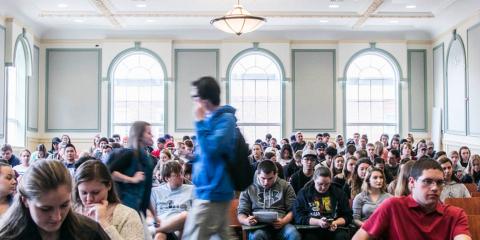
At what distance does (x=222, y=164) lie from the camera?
364 centimetres

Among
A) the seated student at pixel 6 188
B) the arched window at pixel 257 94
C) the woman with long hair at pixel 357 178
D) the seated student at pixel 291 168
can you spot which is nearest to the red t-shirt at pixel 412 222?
the seated student at pixel 6 188

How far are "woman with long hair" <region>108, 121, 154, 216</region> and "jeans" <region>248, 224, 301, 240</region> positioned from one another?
160 centimetres

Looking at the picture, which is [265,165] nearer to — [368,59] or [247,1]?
[247,1]

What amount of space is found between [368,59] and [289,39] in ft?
7.36

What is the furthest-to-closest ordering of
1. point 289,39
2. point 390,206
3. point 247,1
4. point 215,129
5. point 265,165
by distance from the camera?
point 289,39 < point 247,1 < point 265,165 < point 215,129 < point 390,206

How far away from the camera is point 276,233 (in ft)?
18.7

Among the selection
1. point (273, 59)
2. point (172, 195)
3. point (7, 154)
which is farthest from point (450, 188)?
point (273, 59)

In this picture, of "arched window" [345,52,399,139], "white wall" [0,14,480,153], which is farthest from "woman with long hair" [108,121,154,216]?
"arched window" [345,52,399,139]

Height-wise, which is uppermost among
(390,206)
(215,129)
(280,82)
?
(280,82)

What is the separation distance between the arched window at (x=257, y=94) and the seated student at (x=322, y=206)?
33.9ft

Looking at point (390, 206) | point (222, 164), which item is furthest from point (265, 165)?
point (390, 206)

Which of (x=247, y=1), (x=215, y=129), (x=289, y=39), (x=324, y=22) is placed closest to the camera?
(x=215, y=129)

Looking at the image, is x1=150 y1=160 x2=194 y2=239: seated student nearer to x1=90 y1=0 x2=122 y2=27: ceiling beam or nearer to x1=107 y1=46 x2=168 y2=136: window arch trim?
x1=90 y1=0 x2=122 y2=27: ceiling beam

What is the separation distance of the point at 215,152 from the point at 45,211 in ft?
6.51
